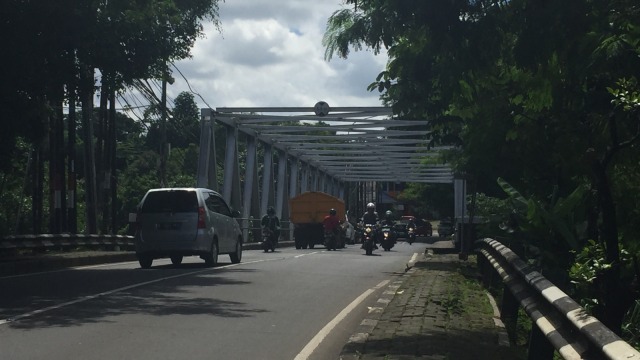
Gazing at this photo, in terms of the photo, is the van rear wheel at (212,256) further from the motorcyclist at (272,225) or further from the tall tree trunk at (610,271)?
the tall tree trunk at (610,271)

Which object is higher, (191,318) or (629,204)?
(629,204)

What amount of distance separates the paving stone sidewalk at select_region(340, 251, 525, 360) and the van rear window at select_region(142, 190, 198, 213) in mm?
7812

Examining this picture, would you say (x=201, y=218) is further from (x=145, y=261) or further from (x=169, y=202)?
(x=145, y=261)

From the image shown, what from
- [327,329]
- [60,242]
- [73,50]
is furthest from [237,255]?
[327,329]

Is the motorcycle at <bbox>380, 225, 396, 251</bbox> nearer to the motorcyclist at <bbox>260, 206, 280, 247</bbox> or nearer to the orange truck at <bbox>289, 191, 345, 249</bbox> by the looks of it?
the motorcyclist at <bbox>260, 206, 280, 247</bbox>

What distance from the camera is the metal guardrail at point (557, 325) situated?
5270mm

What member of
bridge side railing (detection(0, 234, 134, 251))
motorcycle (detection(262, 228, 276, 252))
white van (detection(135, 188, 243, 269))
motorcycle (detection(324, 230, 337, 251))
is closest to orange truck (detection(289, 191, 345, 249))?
motorcycle (detection(324, 230, 337, 251))

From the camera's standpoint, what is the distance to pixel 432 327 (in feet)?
34.6

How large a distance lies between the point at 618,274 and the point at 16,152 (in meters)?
17.8

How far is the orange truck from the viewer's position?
1853 inches

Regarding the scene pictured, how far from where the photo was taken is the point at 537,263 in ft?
38.5

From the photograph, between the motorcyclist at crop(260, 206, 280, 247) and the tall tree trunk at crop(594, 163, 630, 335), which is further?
the motorcyclist at crop(260, 206, 280, 247)

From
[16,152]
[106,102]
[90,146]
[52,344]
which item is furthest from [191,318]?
[106,102]

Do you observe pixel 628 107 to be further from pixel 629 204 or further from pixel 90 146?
pixel 90 146
